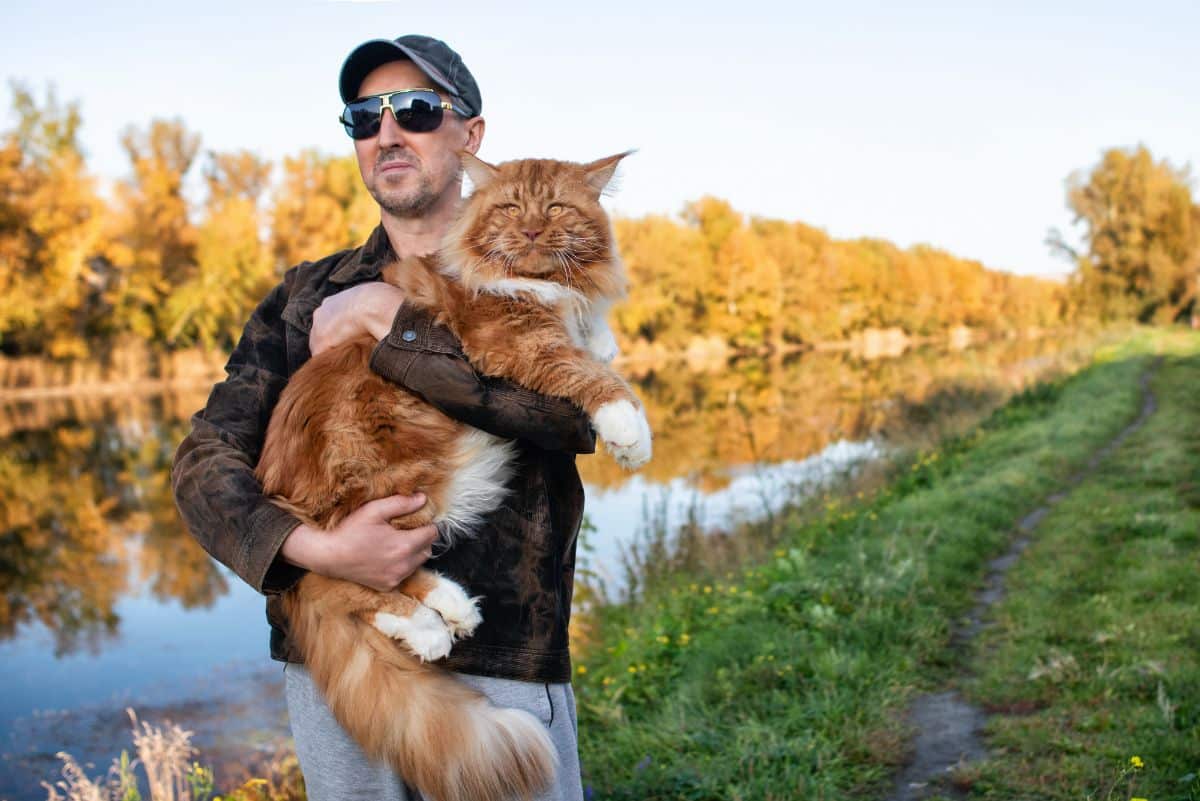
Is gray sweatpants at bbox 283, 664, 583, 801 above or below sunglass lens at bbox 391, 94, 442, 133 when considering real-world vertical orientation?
below

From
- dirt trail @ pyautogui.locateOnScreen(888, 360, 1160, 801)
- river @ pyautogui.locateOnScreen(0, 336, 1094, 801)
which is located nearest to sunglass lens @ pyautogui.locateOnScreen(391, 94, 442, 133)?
dirt trail @ pyautogui.locateOnScreen(888, 360, 1160, 801)

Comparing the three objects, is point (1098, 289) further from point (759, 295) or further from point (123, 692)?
point (123, 692)

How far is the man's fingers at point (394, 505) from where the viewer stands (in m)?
2.03

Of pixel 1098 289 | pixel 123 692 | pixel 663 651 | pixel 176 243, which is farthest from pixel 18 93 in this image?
pixel 1098 289

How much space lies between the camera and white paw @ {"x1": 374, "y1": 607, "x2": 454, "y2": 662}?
6.59 ft

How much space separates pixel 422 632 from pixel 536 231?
1220 mm

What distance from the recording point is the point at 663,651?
5.86m

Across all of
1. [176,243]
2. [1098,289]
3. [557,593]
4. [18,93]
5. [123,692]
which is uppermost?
[18,93]

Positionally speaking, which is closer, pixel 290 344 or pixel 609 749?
pixel 290 344

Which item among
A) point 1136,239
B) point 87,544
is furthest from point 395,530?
point 1136,239

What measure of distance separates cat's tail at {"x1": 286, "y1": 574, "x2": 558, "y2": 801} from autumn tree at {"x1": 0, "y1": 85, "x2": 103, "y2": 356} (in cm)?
3450

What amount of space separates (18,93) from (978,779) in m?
43.0

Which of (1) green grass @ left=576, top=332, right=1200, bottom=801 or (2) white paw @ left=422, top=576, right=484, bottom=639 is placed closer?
(2) white paw @ left=422, top=576, right=484, bottom=639

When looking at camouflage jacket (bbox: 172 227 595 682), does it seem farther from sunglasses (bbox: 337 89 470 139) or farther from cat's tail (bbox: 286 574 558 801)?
sunglasses (bbox: 337 89 470 139)
